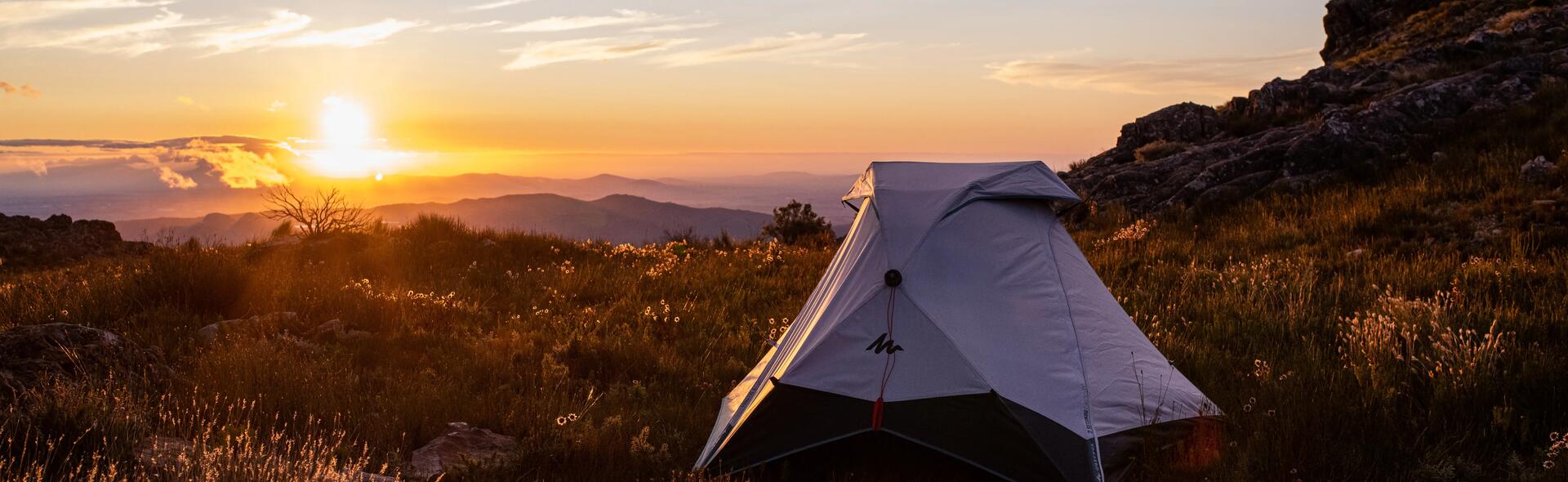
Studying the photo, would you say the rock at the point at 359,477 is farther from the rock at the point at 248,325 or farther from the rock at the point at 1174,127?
the rock at the point at 1174,127

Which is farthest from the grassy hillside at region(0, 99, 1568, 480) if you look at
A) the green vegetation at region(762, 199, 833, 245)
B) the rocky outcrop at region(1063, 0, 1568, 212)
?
the green vegetation at region(762, 199, 833, 245)

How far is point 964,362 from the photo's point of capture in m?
5.34

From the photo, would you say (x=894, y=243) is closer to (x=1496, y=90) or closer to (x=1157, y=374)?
(x=1157, y=374)

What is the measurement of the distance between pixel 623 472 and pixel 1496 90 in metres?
15.9

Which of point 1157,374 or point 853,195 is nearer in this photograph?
point 1157,374

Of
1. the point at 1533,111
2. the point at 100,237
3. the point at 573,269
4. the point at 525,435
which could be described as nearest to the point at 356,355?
the point at 525,435

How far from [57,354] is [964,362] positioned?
248 inches

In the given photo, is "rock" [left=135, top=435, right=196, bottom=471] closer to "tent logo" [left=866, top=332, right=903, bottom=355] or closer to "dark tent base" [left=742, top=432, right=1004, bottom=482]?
"dark tent base" [left=742, top=432, right=1004, bottom=482]

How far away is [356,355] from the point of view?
26.8 ft

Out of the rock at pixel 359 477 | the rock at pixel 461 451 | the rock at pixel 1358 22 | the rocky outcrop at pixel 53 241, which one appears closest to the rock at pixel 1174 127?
the rock at pixel 1358 22

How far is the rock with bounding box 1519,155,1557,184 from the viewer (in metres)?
10.9

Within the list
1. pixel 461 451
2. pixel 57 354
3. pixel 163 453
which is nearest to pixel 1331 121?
pixel 461 451

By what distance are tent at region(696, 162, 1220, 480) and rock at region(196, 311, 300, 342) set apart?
5308 millimetres

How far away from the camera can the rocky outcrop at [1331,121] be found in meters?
13.6
